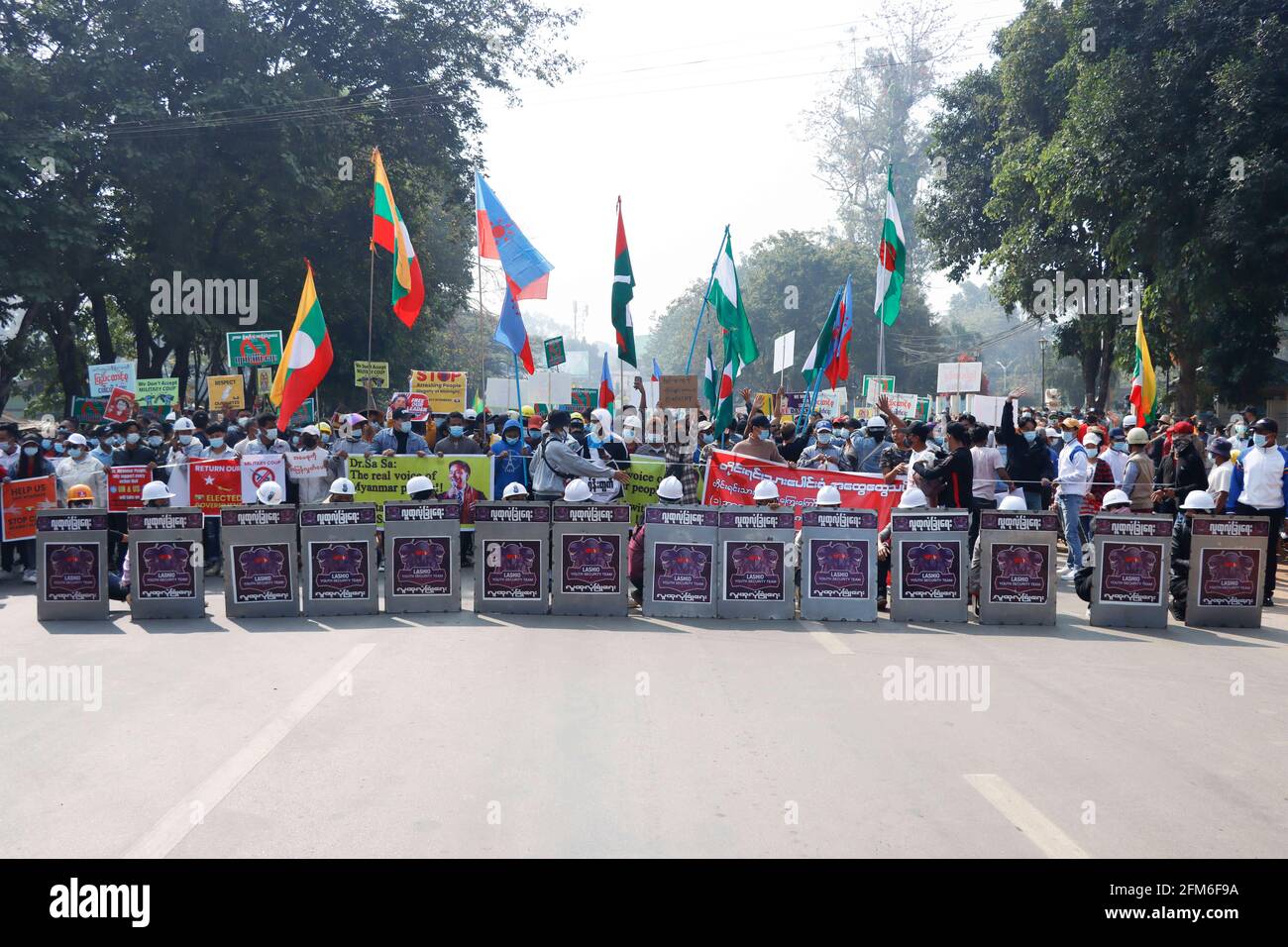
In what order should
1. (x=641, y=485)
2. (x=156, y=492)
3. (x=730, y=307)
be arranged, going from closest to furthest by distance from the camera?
(x=156, y=492)
(x=641, y=485)
(x=730, y=307)

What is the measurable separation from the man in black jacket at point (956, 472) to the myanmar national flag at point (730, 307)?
4912mm

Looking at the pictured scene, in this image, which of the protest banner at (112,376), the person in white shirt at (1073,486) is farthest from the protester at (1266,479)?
the protest banner at (112,376)

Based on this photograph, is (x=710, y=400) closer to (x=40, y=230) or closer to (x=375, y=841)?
(x=375, y=841)

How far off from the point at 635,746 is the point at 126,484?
33.7ft

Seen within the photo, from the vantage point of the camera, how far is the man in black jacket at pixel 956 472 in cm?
1173

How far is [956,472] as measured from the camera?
11.8 m

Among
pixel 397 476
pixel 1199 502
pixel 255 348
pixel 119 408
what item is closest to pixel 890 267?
pixel 1199 502

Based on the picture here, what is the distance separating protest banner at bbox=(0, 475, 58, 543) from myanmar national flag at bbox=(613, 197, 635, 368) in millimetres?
7636

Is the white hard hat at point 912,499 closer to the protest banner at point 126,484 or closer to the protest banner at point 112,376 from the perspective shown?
the protest banner at point 126,484

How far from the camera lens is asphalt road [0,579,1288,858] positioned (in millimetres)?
5070

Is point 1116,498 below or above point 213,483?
above

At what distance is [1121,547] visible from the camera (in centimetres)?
1073

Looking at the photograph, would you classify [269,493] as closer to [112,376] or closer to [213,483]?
[213,483]

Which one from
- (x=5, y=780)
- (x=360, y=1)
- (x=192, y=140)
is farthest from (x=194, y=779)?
(x=360, y=1)
